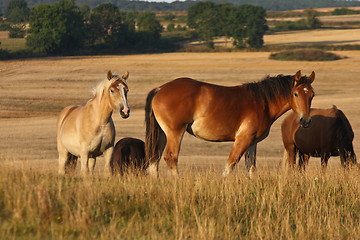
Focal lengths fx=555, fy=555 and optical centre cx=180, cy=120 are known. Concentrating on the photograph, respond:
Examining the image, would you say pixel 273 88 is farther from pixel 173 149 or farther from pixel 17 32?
pixel 17 32

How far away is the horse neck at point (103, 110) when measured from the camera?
31.9 feet

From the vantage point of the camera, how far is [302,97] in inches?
392

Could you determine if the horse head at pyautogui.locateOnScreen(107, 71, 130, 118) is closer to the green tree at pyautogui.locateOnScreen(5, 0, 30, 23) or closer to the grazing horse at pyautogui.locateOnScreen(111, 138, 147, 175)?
the grazing horse at pyautogui.locateOnScreen(111, 138, 147, 175)

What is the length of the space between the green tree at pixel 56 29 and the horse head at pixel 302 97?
2632 inches

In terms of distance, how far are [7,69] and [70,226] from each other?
1919 inches

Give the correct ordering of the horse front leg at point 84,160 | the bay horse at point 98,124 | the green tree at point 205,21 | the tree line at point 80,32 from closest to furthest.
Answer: the bay horse at point 98,124
the horse front leg at point 84,160
the tree line at point 80,32
the green tree at point 205,21

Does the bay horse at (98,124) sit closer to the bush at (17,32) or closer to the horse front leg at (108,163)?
the horse front leg at (108,163)

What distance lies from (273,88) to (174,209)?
3766 millimetres

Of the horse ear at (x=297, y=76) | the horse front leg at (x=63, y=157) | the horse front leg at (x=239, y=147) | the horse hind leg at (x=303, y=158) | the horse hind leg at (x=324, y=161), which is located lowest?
the horse hind leg at (x=303, y=158)

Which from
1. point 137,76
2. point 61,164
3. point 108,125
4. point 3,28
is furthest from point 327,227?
point 3,28

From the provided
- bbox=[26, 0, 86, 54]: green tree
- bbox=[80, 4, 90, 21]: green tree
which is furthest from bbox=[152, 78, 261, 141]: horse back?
bbox=[80, 4, 90, 21]: green tree

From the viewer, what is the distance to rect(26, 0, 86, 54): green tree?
245 feet

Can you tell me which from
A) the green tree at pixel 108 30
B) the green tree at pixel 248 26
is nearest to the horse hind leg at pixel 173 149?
the green tree at pixel 108 30

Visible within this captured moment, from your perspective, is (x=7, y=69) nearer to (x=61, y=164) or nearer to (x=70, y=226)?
(x=61, y=164)
